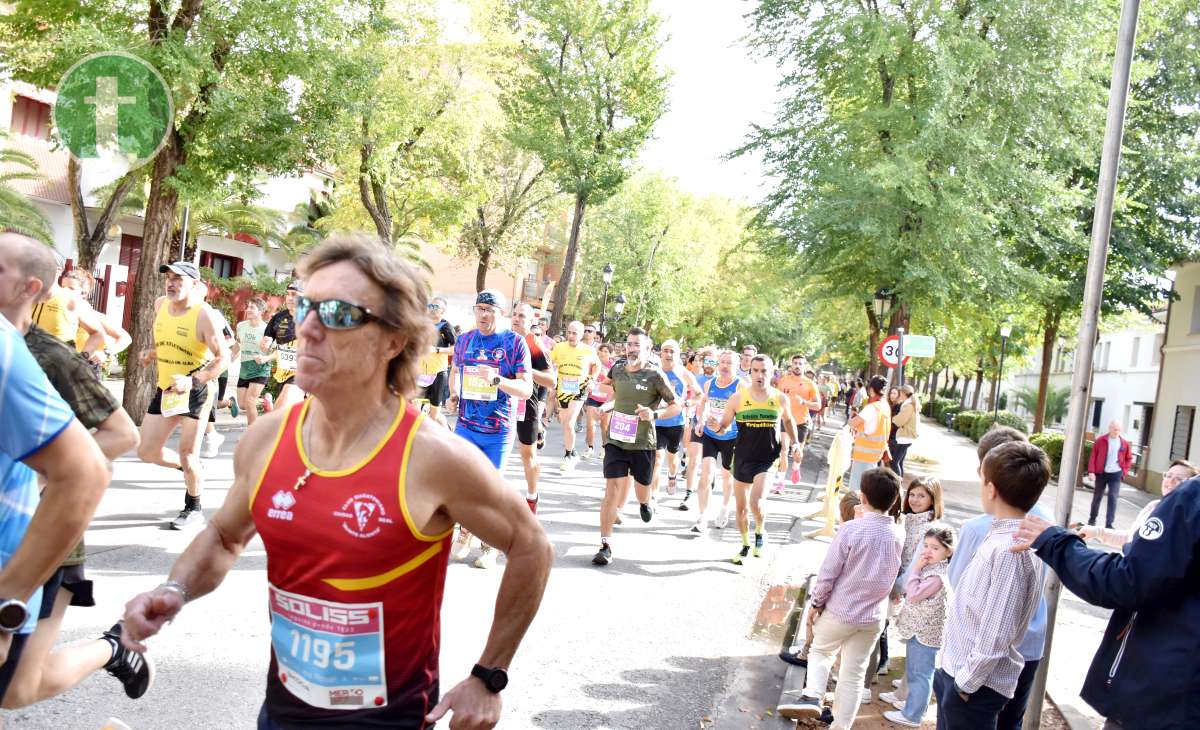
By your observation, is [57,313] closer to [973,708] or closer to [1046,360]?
[973,708]

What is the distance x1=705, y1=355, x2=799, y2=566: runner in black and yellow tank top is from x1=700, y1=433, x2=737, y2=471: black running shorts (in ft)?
4.92

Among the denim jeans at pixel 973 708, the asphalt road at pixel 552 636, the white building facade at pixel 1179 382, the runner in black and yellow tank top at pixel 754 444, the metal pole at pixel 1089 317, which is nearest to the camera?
the denim jeans at pixel 973 708

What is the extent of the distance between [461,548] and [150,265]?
27.2 feet

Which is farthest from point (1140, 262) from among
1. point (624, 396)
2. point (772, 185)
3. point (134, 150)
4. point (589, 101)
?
point (134, 150)

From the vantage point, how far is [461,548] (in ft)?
27.1

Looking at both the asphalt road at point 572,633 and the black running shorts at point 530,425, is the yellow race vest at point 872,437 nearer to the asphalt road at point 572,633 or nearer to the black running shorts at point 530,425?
the asphalt road at point 572,633

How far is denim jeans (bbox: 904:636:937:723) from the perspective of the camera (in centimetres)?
540

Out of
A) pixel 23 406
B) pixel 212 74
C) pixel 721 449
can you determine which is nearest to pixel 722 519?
pixel 721 449

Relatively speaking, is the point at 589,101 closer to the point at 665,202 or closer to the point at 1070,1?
the point at 1070,1

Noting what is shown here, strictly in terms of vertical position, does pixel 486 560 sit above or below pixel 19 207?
below

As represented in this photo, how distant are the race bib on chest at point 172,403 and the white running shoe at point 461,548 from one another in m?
2.46

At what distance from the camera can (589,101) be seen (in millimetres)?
29297

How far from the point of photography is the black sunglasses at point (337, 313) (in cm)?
238

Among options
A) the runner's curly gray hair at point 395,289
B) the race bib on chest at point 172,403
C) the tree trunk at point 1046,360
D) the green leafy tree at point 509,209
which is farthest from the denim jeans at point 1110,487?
the green leafy tree at point 509,209
